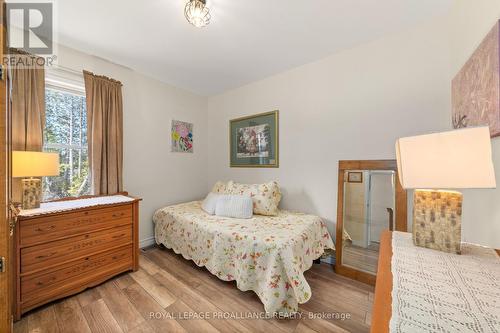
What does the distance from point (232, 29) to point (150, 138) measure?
1.79 meters

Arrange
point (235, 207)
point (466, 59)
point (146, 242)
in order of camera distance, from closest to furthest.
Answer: point (466, 59), point (235, 207), point (146, 242)

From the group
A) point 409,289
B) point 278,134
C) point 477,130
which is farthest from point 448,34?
point 409,289

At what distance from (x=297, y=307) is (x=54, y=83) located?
10.4 feet

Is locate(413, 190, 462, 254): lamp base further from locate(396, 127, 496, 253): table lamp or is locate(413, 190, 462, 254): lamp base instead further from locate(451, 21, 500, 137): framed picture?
locate(451, 21, 500, 137): framed picture

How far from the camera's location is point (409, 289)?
2.05 feet

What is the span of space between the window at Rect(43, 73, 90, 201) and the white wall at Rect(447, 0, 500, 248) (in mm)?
3320

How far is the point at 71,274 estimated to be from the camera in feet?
5.56

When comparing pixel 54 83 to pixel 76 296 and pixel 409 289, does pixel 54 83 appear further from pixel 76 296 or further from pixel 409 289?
pixel 409 289

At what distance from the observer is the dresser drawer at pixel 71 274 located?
1.50 meters

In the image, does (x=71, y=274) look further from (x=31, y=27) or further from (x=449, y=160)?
(x=449, y=160)

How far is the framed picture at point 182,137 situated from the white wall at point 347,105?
2.86ft

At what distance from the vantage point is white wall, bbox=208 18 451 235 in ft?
5.78

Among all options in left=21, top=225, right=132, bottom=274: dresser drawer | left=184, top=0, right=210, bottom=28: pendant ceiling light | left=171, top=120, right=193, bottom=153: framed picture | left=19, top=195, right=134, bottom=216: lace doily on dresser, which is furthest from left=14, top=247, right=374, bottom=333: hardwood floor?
left=184, top=0, right=210, bottom=28: pendant ceiling light

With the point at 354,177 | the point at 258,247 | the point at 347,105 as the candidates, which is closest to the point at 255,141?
the point at 347,105
